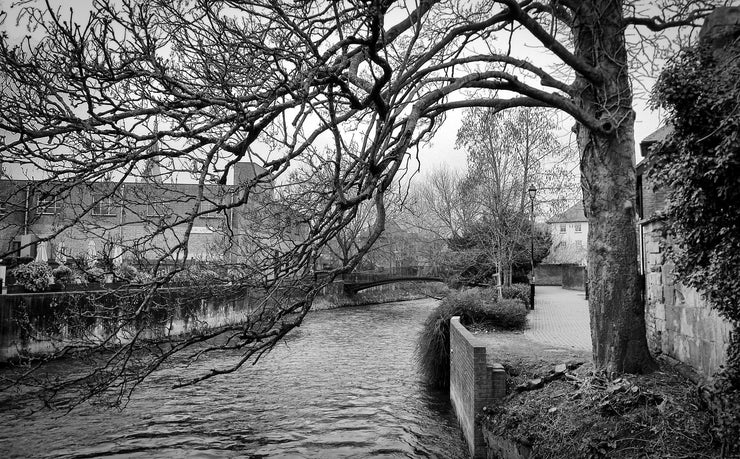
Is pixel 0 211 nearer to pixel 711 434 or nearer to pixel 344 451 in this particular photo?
pixel 344 451

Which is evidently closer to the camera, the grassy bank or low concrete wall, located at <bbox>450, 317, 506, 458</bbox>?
the grassy bank

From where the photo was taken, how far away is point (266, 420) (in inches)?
428

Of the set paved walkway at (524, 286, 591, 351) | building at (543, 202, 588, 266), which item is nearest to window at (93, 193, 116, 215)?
paved walkway at (524, 286, 591, 351)

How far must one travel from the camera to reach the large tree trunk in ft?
23.3

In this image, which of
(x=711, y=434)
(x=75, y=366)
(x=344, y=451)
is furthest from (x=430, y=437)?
(x=75, y=366)

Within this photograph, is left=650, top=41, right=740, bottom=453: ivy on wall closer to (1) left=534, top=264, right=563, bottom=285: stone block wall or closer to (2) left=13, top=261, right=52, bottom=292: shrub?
(2) left=13, top=261, right=52, bottom=292: shrub

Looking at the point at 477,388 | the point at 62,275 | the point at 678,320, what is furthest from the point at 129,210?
the point at 62,275

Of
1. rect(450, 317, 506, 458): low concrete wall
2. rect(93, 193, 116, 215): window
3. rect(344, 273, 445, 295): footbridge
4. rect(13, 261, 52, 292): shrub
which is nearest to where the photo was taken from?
rect(93, 193, 116, 215): window

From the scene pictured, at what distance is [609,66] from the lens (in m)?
7.59

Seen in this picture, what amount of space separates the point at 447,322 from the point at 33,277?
13488 millimetres

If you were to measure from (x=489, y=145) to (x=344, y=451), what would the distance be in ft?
53.0

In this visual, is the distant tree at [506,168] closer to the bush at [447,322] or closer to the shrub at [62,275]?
the bush at [447,322]

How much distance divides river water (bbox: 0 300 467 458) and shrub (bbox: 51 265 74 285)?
7059 millimetres

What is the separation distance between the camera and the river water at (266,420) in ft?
30.0
